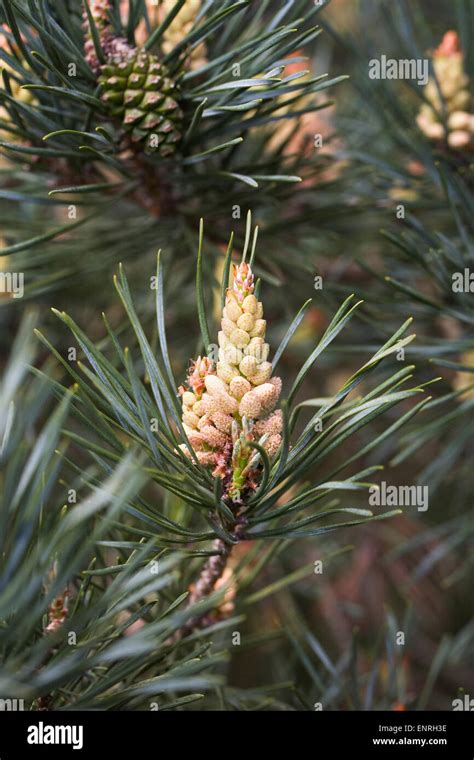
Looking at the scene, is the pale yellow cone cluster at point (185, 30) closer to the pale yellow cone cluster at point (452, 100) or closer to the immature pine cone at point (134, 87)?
the immature pine cone at point (134, 87)

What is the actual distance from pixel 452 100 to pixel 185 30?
0.28 m

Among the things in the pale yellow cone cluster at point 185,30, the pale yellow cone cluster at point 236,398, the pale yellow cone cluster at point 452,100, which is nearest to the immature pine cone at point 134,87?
the pale yellow cone cluster at point 185,30

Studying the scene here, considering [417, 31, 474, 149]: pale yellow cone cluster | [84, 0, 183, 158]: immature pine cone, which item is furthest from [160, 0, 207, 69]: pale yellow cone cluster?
[417, 31, 474, 149]: pale yellow cone cluster

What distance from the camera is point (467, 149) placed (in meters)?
0.72

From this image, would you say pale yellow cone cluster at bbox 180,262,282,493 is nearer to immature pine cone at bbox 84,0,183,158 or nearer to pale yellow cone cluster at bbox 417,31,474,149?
immature pine cone at bbox 84,0,183,158

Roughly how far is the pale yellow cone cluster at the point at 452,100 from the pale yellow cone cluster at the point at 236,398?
380 millimetres

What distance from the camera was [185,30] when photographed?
1.91ft

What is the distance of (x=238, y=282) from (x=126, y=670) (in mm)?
217

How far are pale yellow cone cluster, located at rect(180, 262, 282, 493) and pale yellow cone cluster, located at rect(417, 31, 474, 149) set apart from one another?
38 centimetres

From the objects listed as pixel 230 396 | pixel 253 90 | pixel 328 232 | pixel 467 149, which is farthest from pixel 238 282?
pixel 467 149

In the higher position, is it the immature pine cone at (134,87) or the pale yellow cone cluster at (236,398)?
the immature pine cone at (134,87)

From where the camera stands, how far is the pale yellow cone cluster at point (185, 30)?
22.9 inches

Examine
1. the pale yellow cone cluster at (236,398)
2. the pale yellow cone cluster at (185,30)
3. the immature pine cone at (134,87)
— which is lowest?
the pale yellow cone cluster at (236,398)
